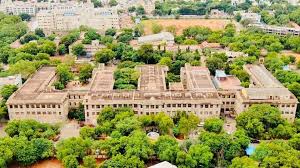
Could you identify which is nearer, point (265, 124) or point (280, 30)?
point (265, 124)

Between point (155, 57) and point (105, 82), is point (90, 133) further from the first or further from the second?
point (155, 57)

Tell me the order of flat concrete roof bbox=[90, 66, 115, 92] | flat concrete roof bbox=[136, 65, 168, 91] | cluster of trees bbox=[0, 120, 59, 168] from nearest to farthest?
cluster of trees bbox=[0, 120, 59, 168], flat concrete roof bbox=[90, 66, 115, 92], flat concrete roof bbox=[136, 65, 168, 91]

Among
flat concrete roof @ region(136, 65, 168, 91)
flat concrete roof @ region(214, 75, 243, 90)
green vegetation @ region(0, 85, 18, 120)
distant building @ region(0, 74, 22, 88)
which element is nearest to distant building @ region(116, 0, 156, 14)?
flat concrete roof @ region(136, 65, 168, 91)

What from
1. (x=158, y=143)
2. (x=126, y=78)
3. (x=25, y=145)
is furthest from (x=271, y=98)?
(x=25, y=145)

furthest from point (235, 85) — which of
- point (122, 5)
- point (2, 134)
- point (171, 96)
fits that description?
point (122, 5)

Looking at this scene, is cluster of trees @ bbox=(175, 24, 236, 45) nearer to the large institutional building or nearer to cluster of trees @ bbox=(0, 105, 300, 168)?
the large institutional building

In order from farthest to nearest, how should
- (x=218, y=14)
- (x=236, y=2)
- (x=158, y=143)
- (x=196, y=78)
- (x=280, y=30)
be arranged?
1. (x=236, y=2)
2. (x=218, y=14)
3. (x=280, y=30)
4. (x=196, y=78)
5. (x=158, y=143)

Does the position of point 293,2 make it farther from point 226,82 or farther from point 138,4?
point 226,82
